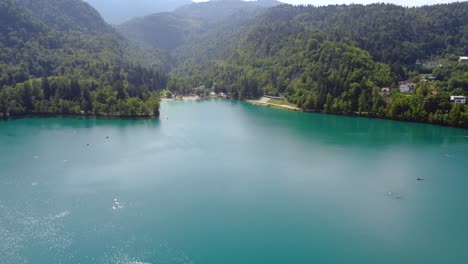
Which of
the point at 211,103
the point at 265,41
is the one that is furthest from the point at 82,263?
the point at 265,41

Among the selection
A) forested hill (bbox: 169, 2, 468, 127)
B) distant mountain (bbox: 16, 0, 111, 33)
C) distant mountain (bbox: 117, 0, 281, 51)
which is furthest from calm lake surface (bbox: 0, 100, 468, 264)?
distant mountain (bbox: 117, 0, 281, 51)

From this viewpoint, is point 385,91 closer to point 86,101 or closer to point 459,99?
point 459,99

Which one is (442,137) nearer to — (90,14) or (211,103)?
(211,103)

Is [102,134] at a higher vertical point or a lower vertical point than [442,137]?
lower

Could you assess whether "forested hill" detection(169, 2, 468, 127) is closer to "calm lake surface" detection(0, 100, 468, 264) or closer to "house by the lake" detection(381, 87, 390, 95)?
"house by the lake" detection(381, 87, 390, 95)

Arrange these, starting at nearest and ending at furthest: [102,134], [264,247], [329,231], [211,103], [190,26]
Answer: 1. [264,247]
2. [329,231]
3. [102,134]
4. [211,103]
5. [190,26]

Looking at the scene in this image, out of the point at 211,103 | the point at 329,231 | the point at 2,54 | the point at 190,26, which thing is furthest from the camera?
the point at 190,26

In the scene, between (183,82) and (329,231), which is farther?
(183,82)
